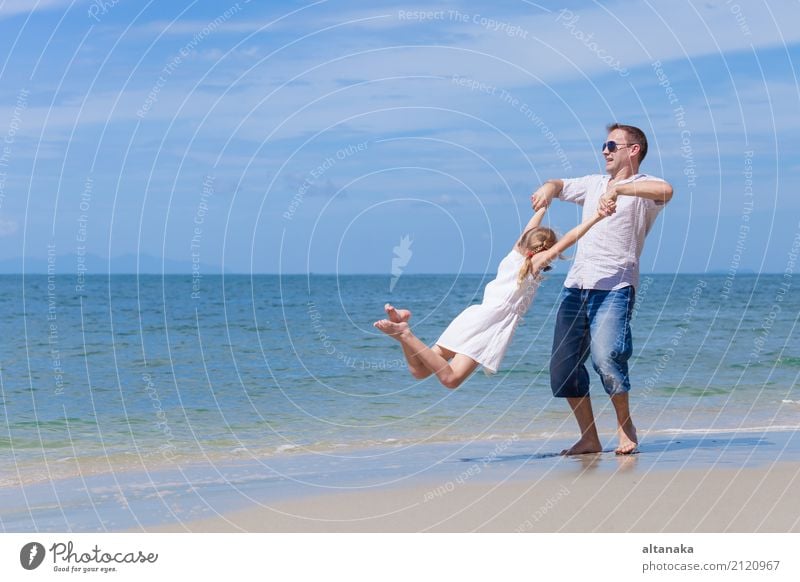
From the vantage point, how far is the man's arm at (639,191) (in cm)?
793

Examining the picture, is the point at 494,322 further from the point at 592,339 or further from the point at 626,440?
the point at 626,440

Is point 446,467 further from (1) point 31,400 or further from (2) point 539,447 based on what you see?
(1) point 31,400

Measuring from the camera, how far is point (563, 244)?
819 centimetres

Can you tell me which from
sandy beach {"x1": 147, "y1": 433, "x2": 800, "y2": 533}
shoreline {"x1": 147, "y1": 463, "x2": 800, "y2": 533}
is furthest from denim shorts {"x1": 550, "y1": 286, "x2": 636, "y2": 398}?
shoreline {"x1": 147, "y1": 463, "x2": 800, "y2": 533}

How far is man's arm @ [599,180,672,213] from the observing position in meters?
7.93

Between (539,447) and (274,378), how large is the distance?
731 centimetres

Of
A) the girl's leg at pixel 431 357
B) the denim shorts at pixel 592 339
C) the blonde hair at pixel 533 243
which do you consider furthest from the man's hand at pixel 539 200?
the girl's leg at pixel 431 357

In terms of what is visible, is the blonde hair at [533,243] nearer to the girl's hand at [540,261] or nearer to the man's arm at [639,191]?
the girl's hand at [540,261]

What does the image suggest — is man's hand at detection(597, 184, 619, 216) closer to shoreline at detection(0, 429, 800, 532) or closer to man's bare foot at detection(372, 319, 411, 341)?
man's bare foot at detection(372, 319, 411, 341)

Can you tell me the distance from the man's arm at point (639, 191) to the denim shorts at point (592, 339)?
2.52ft

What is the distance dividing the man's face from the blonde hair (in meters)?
0.70

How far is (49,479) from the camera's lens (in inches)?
360
